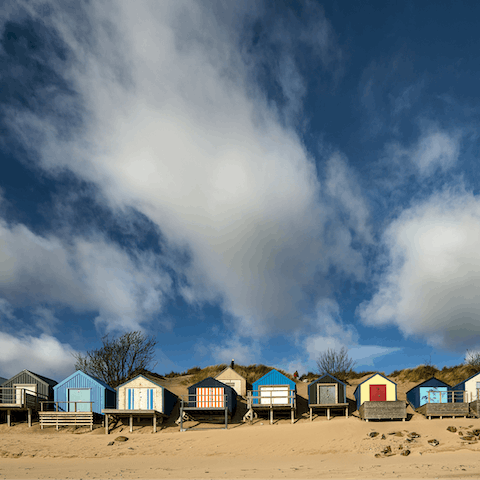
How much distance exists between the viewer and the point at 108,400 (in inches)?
1361

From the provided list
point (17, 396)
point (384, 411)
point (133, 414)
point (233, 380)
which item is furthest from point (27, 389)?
point (384, 411)

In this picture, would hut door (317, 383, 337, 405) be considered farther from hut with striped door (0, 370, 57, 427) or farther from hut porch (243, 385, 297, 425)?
hut with striped door (0, 370, 57, 427)

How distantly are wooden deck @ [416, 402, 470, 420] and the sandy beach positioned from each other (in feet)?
3.01

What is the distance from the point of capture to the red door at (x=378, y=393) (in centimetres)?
3362

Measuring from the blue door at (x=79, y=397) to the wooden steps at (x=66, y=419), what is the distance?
112 cm

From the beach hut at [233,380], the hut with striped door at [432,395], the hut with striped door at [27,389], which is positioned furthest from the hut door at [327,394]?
the hut with striped door at [27,389]

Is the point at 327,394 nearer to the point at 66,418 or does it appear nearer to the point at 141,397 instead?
the point at 141,397

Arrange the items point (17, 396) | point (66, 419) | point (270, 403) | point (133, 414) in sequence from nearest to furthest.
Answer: point (133, 414)
point (66, 419)
point (270, 403)
point (17, 396)

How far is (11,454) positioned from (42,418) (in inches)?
266

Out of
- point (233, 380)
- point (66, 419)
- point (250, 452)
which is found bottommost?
point (250, 452)

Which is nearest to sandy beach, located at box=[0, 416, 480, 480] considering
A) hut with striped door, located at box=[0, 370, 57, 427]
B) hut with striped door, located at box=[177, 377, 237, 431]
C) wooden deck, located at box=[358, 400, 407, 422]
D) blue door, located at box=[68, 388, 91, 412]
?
wooden deck, located at box=[358, 400, 407, 422]

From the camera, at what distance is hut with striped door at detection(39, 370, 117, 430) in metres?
32.3

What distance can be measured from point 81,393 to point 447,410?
27.5m

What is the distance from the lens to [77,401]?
33281mm
